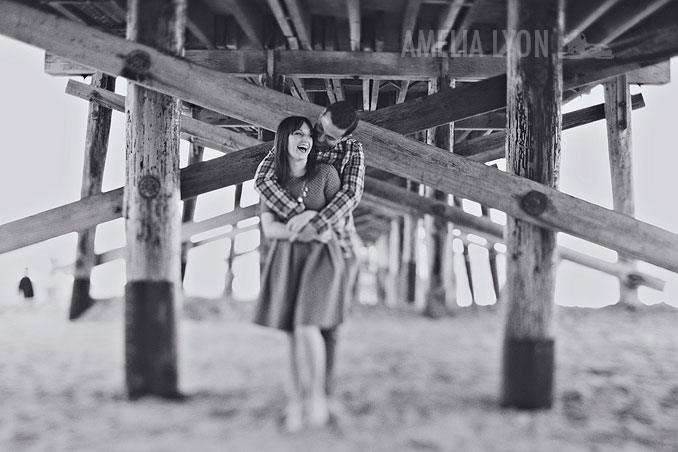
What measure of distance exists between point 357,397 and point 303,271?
1.03m

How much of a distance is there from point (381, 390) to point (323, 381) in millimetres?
732

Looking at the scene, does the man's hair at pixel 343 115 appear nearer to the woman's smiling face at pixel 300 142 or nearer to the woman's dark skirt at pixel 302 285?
the woman's smiling face at pixel 300 142

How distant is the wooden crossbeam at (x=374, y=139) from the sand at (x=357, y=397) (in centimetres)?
93

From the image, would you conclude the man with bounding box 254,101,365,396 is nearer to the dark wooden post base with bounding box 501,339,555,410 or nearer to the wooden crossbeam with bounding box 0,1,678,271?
the wooden crossbeam with bounding box 0,1,678,271

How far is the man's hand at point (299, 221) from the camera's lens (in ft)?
8.77

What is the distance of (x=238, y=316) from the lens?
7086mm

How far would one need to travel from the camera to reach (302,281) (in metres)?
2.68

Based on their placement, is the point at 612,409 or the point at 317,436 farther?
the point at 612,409

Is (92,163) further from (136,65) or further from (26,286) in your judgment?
(136,65)

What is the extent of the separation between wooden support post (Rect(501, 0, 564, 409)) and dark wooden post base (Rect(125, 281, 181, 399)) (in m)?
1.84

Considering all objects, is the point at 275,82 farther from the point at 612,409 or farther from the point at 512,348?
the point at 612,409

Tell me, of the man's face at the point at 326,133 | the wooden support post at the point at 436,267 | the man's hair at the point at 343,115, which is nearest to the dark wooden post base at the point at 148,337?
the man's face at the point at 326,133

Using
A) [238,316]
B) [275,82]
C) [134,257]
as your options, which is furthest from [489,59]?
[134,257]

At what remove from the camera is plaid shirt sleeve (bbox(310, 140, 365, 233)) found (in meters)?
2.71
